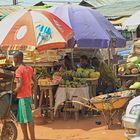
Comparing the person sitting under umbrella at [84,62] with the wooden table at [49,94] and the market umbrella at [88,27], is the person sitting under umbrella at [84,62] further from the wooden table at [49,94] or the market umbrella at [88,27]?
the wooden table at [49,94]

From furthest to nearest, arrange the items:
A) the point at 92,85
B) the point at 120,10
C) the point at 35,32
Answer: the point at 120,10 → the point at 92,85 → the point at 35,32

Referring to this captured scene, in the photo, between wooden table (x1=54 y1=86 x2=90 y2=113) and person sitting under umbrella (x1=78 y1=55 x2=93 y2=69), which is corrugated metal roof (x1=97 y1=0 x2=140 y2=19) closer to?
person sitting under umbrella (x1=78 y1=55 x2=93 y2=69)

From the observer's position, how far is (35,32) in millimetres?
8633

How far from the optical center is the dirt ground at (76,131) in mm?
7946

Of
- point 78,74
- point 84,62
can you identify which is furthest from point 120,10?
point 78,74

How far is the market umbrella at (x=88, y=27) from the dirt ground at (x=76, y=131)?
1.88 metres

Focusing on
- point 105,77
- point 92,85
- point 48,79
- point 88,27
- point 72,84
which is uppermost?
point 88,27

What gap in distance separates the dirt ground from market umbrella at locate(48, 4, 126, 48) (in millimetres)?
1882

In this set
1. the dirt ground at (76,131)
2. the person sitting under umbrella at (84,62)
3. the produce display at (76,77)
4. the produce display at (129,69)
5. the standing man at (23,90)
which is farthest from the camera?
the person sitting under umbrella at (84,62)

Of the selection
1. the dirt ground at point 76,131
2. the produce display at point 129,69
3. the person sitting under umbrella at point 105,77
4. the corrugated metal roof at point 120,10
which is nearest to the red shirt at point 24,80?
the dirt ground at point 76,131

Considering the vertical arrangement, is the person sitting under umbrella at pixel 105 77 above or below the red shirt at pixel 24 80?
below

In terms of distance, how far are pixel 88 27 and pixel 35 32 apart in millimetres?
1836

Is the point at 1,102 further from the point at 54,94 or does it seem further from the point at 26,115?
the point at 54,94

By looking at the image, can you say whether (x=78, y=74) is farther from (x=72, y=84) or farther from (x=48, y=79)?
(x=48, y=79)
